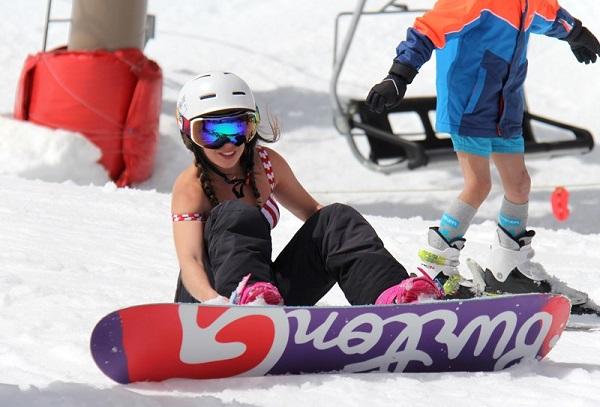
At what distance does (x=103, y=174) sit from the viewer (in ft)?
32.6

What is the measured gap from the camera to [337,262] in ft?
11.7

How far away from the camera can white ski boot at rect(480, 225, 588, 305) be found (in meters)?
4.99

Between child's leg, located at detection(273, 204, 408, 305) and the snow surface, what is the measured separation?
32 cm

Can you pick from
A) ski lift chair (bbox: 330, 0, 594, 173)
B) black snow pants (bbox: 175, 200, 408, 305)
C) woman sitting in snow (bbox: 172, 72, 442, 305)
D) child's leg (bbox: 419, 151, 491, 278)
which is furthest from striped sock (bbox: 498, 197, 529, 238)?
ski lift chair (bbox: 330, 0, 594, 173)

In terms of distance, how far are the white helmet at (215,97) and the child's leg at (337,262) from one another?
0.43m

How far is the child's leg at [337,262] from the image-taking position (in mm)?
3455

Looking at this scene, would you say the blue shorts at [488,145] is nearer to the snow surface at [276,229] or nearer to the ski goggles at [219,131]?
the snow surface at [276,229]

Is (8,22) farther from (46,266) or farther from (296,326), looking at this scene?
(296,326)

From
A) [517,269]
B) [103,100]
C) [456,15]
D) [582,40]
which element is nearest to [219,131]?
[456,15]

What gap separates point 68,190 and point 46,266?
2.40 meters

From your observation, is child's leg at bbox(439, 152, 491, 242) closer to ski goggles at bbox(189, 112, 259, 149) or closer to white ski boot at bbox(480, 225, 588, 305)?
white ski boot at bbox(480, 225, 588, 305)

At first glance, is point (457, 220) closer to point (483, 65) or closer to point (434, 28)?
point (483, 65)

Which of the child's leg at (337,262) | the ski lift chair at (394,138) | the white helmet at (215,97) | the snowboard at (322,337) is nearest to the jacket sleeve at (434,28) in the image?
the white helmet at (215,97)

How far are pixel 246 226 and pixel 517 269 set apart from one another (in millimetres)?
→ 1852
